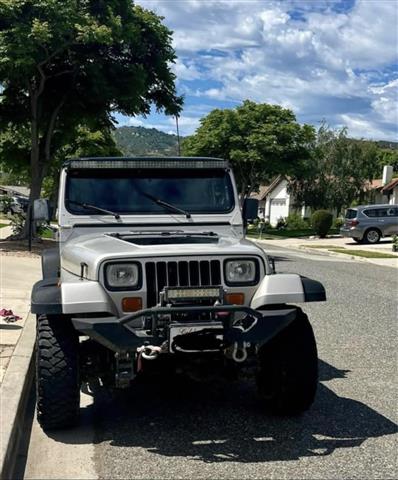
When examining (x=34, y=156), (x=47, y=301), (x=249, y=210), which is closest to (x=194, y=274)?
(x=47, y=301)

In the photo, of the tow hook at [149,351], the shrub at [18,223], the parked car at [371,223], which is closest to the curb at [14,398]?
the tow hook at [149,351]

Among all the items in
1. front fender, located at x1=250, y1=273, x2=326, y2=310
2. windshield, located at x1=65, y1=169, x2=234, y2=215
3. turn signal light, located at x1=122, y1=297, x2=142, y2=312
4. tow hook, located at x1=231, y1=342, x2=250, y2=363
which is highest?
windshield, located at x1=65, y1=169, x2=234, y2=215

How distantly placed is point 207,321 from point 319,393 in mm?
1916

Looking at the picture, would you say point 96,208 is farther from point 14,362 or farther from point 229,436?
point 229,436

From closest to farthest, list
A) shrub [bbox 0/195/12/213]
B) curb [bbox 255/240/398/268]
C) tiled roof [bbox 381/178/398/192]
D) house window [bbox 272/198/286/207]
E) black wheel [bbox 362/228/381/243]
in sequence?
curb [bbox 255/240/398/268]
black wheel [bbox 362/228/381/243]
shrub [bbox 0/195/12/213]
tiled roof [bbox 381/178/398/192]
house window [bbox 272/198/286/207]

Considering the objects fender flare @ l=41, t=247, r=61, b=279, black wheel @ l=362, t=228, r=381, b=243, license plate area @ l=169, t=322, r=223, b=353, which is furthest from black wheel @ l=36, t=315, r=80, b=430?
black wheel @ l=362, t=228, r=381, b=243

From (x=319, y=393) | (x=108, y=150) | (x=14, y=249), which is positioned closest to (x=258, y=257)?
(x=319, y=393)

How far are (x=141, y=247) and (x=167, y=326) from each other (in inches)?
27.1

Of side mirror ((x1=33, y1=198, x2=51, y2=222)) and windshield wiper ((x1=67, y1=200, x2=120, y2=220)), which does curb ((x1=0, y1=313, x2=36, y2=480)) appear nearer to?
side mirror ((x1=33, y1=198, x2=51, y2=222))

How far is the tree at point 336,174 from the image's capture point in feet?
163

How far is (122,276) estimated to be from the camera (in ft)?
14.6

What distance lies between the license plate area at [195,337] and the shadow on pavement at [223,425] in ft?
2.24

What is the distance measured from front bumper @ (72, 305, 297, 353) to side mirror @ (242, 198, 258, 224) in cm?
195

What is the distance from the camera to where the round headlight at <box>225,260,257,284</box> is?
457 cm
